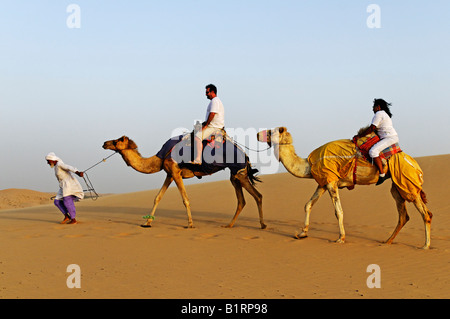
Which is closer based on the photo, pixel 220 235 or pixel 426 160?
pixel 220 235

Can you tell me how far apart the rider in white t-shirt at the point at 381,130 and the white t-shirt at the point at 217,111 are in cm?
314

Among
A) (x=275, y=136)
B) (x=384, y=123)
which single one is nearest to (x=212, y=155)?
(x=275, y=136)

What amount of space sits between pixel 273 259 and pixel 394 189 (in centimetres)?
325

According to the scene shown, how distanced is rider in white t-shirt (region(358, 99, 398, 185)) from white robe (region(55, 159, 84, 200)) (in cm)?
690

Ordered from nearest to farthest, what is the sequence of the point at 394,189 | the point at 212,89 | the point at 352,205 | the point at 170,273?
the point at 170,273 < the point at 394,189 < the point at 212,89 < the point at 352,205

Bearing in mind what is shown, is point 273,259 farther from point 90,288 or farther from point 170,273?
point 90,288

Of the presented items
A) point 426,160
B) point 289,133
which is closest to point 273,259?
point 289,133

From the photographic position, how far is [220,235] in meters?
10.1

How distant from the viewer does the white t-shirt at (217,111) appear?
35.2ft

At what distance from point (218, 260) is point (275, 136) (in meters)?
3.11

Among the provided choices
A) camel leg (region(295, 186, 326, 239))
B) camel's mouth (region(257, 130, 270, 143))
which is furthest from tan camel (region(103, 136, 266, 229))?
camel leg (region(295, 186, 326, 239))

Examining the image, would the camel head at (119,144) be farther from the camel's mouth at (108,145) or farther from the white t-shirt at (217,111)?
the white t-shirt at (217,111)

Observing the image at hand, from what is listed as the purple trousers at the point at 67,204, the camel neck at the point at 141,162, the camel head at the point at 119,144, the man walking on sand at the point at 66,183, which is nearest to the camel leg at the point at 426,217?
the camel neck at the point at 141,162

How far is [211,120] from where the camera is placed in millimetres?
10750
